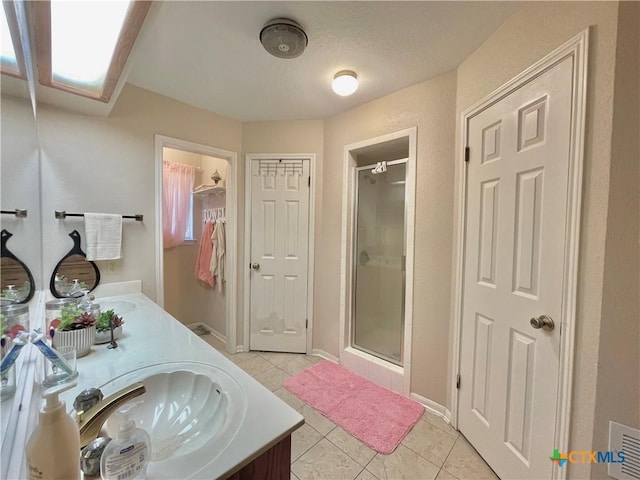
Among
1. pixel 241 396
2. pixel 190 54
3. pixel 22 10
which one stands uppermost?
pixel 190 54

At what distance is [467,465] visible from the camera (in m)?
1.46

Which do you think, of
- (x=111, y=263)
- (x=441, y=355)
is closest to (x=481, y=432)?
(x=441, y=355)

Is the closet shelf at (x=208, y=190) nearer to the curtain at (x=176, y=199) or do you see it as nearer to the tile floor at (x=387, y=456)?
the curtain at (x=176, y=199)

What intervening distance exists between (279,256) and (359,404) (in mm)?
1491

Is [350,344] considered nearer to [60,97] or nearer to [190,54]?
[190,54]

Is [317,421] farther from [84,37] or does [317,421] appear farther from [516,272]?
[84,37]

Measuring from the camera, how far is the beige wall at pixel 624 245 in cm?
92

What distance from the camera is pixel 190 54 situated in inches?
63.6

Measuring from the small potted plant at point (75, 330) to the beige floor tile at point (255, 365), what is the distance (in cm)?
156

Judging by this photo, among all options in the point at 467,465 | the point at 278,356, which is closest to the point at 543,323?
the point at 467,465

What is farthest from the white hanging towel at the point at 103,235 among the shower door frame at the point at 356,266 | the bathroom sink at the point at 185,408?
the shower door frame at the point at 356,266

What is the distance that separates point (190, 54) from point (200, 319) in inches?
113

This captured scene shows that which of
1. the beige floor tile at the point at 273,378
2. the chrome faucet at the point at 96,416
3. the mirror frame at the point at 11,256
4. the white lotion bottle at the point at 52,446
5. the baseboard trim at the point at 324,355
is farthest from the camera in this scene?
the baseboard trim at the point at 324,355

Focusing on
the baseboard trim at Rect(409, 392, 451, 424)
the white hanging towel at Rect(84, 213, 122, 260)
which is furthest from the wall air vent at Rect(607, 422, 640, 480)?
the white hanging towel at Rect(84, 213, 122, 260)
